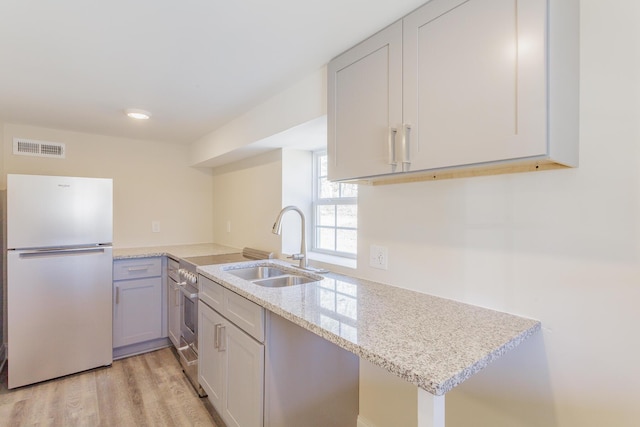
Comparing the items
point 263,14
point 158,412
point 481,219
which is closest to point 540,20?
point 481,219

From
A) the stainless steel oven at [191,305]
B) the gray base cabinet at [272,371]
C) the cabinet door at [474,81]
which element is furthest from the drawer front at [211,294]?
the cabinet door at [474,81]

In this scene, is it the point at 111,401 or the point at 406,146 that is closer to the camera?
the point at 406,146

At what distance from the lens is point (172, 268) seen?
279cm

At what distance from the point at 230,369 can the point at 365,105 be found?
151 centimetres

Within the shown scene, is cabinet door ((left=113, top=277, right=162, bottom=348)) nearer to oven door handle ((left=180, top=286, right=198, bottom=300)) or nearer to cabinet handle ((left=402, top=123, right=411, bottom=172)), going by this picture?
oven door handle ((left=180, top=286, right=198, bottom=300))

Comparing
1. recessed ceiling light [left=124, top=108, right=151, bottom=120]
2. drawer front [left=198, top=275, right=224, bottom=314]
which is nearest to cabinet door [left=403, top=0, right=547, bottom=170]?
drawer front [left=198, top=275, right=224, bottom=314]

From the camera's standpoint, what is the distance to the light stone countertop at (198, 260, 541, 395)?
831 mm

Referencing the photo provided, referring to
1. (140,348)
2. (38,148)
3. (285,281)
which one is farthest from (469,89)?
(38,148)

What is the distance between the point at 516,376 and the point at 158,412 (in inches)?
80.4

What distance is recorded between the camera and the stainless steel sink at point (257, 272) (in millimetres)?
2213

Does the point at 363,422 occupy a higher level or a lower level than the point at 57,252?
lower

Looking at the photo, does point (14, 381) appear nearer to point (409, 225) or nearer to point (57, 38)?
point (57, 38)

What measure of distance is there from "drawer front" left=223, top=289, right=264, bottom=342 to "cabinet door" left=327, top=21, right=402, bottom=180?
0.74 m

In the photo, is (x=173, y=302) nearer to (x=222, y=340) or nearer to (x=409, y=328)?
(x=222, y=340)
